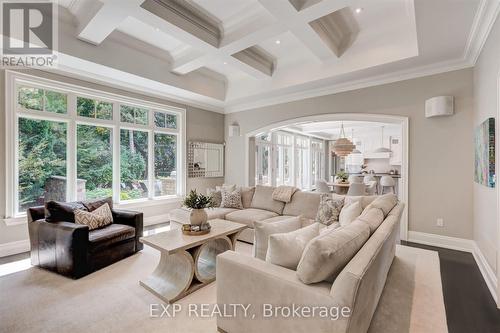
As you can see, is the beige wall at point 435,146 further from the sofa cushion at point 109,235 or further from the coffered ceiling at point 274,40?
the sofa cushion at point 109,235

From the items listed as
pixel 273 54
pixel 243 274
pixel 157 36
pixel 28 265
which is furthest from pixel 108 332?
pixel 273 54

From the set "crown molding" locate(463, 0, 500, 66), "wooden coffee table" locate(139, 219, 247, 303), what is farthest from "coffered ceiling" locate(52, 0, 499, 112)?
"wooden coffee table" locate(139, 219, 247, 303)

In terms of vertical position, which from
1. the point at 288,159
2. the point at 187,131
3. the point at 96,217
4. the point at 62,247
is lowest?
the point at 62,247

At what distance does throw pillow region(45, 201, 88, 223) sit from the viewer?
306cm

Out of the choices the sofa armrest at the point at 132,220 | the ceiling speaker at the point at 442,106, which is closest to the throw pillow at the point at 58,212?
the sofa armrest at the point at 132,220

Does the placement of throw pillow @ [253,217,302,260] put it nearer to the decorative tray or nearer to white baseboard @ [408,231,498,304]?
the decorative tray

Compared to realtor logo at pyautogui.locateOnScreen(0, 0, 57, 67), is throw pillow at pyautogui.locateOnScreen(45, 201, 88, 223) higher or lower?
lower

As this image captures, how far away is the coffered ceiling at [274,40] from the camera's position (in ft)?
9.38

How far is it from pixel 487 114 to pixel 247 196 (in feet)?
12.1

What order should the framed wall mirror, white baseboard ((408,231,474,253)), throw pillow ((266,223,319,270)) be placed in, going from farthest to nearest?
the framed wall mirror
white baseboard ((408,231,474,253))
throw pillow ((266,223,319,270))

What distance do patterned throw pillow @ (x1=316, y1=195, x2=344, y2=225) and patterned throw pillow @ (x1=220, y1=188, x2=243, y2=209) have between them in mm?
1591

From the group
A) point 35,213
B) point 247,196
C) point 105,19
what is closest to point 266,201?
point 247,196

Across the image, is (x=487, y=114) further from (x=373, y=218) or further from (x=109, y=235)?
(x=109, y=235)

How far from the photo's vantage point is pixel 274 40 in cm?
416
